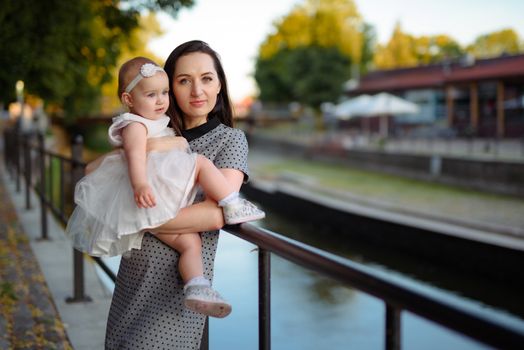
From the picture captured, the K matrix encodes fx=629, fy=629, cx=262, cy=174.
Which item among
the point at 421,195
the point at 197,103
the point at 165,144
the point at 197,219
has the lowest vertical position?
the point at 421,195

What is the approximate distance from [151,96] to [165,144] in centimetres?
16

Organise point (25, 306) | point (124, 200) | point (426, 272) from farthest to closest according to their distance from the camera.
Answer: point (426, 272), point (25, 306), point (124, 200)

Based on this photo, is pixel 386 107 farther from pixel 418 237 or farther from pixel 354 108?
pixel 418 237

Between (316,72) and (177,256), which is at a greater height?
(316,72)

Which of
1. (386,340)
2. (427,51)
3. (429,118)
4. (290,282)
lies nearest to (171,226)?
(386,340)

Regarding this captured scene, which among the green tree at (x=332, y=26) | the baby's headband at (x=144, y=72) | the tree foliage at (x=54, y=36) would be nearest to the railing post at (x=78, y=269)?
the tree foliage at (x=54, y=36)

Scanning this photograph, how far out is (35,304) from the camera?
4461 mm

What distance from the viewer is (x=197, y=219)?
183 cm

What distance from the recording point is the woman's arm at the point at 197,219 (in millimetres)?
1817

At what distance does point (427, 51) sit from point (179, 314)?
77451 millimetres

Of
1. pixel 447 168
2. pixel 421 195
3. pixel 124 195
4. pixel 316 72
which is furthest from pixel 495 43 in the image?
pixel 124 195

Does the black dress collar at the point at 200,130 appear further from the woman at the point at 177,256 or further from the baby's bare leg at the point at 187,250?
the baby's bare leg at the point at 187,250

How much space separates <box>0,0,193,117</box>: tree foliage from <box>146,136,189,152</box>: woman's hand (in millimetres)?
4015

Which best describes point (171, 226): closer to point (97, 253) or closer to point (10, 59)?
point (97, 253)
